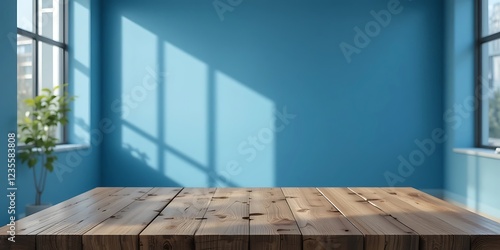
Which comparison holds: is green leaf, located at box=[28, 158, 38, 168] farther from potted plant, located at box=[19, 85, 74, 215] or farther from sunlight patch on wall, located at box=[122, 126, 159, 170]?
sunlight patch on wall, located at box=[122, 126, 159, 170]

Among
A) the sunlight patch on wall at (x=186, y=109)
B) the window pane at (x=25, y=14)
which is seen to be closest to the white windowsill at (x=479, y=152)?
the sunlight patch on wall at (x=186, y=109)

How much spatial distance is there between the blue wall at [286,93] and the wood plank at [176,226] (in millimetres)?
4329

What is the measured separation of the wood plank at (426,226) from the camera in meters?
1.15

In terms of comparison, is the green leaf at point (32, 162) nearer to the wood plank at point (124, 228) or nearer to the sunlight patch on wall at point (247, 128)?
the sunlight patch on wall at point (247, 128)

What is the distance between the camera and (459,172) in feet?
18.5

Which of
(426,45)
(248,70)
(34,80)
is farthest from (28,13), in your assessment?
(426,45)

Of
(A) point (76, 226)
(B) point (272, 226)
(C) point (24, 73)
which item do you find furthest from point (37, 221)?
(C) point (24, 73)

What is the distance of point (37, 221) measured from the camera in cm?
131

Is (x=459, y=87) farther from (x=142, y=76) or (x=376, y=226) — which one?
(x=376, y=226)

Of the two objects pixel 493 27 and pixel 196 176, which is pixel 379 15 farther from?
pixel 196 176

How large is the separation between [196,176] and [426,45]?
9.25 feet

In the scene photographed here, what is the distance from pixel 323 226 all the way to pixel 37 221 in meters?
0.66

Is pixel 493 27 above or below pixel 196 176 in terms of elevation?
above

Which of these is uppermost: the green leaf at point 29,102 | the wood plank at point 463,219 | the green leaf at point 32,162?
the green leaf at point 29,102
